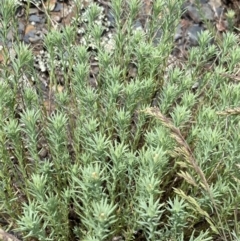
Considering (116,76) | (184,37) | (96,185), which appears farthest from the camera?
(184,37)

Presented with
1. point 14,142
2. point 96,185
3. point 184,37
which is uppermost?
point 96,185

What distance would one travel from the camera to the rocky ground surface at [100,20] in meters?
2.82

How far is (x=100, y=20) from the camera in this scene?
3.04 meters

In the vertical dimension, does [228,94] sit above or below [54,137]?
above

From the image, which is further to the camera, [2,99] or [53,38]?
[53,38]

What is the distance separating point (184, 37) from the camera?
10.4 feet

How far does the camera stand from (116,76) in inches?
75.5

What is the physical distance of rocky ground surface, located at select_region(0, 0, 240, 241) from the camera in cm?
282

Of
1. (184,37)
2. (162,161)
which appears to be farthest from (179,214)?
(184,37)

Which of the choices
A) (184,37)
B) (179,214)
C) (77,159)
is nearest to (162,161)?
(179,214)

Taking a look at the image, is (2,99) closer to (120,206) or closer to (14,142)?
(14,142)

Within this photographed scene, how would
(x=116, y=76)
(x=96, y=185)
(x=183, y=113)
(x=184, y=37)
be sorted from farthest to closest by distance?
(x=184, y=37), (x=116, y=76), (x=183, y=113), (x=96, y=185)

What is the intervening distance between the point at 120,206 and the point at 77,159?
0.23m

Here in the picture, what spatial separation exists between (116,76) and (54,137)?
30 cm
